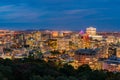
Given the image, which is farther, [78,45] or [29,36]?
[29,36]

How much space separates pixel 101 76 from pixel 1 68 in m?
3.95

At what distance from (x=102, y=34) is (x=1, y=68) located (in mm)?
81032

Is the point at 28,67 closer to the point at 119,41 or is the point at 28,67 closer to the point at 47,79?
the point at 47,79

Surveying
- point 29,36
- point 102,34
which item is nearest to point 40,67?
point 29,36

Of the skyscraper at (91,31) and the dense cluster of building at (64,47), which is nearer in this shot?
the dense cluster of building at (64,47)

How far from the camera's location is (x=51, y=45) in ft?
207

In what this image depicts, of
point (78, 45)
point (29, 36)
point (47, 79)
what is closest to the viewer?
point (47, 79)

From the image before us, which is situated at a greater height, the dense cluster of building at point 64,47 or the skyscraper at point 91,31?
the skyscraper at point 91,31

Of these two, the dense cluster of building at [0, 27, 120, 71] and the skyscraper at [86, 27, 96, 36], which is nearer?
the dense cluster of building at [0, 27, 120, 71]

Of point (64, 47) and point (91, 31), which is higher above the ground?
point (91, 31)

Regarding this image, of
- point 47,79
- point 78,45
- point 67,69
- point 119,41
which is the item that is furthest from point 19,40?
point 47,79

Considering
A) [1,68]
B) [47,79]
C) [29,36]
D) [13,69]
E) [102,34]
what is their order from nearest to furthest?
[47,79] → [1,68] → [13,69] → [29,36] → [102,34]

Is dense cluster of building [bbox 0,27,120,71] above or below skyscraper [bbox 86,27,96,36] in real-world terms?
below

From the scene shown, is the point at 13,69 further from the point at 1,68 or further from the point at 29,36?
the point at 29,36
